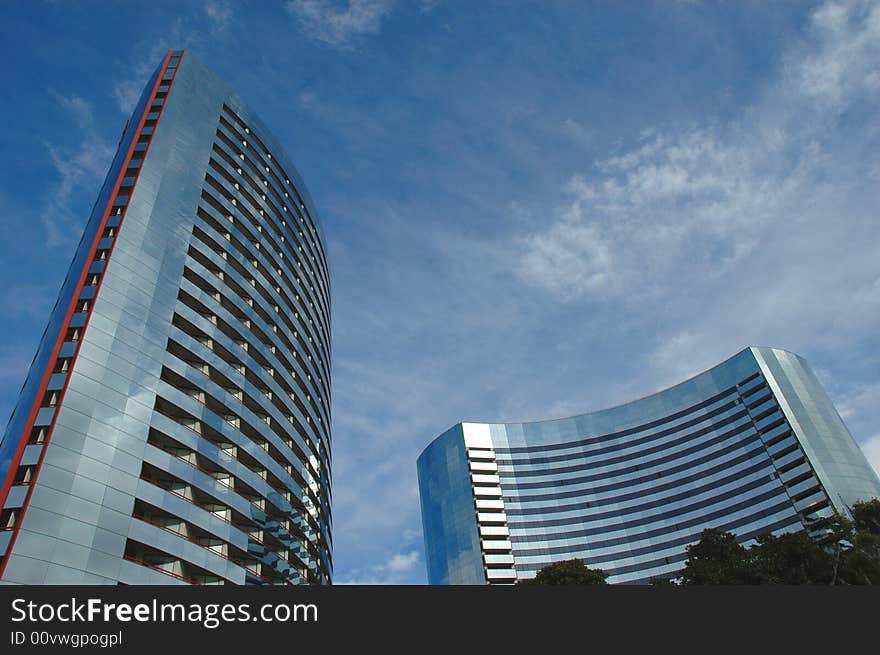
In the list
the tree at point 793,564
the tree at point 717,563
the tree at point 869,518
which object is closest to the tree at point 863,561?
the tree at point 793,564

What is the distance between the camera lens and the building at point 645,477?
347 ft

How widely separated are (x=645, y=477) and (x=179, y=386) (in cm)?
9824

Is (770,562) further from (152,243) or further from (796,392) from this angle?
(796,392)

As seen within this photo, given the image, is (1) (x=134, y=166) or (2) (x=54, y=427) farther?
(1) (x=134, y=166)

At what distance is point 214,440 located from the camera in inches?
1823

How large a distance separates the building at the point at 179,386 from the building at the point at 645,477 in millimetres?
Answer: 61335

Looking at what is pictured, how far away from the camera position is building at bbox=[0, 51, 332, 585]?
34906 mm

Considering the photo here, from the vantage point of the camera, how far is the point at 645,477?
121375 mm

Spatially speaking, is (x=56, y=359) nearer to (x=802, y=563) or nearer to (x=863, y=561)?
(x=802, y=563)

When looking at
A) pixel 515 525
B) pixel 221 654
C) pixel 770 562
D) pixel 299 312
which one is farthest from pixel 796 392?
pixel 221 654

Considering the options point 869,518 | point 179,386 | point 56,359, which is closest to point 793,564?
point 869,518

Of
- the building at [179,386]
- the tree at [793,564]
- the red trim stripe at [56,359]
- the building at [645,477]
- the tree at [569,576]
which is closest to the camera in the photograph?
the red trim stripe at [56,359]

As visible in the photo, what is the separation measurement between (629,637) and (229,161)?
6033 cm

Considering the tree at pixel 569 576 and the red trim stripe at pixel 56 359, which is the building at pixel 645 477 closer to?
the tree at pixel 569 576
